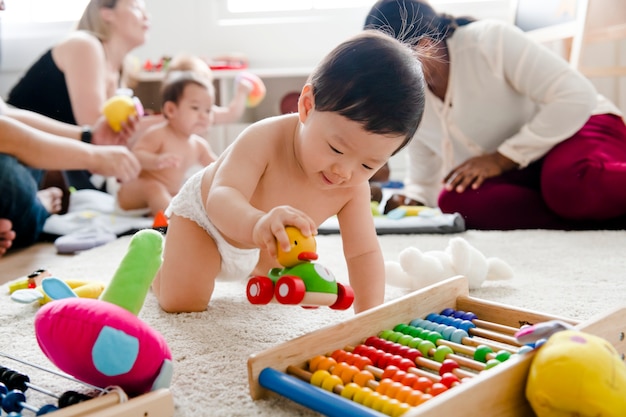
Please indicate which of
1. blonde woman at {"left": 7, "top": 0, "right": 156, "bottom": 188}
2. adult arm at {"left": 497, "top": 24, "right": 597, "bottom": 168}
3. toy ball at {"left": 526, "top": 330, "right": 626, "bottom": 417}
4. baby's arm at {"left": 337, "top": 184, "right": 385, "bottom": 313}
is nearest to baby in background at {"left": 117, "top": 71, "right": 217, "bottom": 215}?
blonde woman at {"left": 7, "top": 0, "right": 156, "bottom": 188}

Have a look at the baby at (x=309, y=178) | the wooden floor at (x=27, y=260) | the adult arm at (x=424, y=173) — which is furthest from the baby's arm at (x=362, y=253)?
Result: the adult arm at (x=424, y=173)

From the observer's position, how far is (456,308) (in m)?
0.92

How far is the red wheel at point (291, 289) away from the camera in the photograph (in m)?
0.66

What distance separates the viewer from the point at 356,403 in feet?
1.91

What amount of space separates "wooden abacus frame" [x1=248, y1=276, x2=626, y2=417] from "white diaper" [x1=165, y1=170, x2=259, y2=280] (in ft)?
1.02

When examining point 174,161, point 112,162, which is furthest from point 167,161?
point 112,162

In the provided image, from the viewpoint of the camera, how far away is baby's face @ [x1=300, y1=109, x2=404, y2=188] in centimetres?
79

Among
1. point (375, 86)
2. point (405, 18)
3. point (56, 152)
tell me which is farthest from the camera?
point (56, 152)

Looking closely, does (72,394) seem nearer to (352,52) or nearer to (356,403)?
(356,403)

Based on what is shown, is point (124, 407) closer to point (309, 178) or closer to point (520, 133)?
point (309, 178)

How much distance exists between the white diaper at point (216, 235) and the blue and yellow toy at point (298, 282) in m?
0.32

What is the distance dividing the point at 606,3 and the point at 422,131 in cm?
83

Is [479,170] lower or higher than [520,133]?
lower

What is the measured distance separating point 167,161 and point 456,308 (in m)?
1.38
